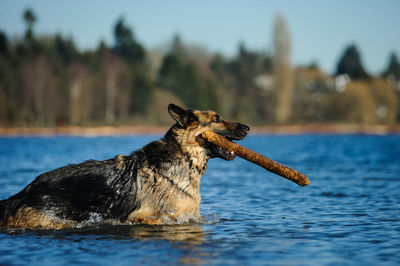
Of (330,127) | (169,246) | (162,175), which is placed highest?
(330,127)

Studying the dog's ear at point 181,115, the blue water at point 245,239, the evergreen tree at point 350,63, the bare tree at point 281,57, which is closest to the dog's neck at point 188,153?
the dog's ear at point 181,115

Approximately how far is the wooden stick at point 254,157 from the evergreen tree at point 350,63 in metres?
168

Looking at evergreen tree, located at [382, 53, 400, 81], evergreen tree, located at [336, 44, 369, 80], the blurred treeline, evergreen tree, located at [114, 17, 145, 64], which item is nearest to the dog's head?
the blurred treeline

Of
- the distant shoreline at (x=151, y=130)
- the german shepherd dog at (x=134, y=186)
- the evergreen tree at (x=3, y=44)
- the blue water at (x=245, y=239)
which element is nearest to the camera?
the blue water at (x=245, y=239)

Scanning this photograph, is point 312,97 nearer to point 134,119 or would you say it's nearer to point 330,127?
point 330,127

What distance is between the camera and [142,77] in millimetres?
111062

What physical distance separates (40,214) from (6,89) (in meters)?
92.9

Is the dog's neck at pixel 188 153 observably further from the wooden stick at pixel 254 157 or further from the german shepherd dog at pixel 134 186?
the wooden stick at pixel 254 157

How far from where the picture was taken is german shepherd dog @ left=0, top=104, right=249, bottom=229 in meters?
9.27

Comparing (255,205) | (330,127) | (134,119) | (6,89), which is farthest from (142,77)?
(255,205)

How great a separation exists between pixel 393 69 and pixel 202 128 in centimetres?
19599

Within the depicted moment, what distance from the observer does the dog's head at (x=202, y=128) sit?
10.1 m

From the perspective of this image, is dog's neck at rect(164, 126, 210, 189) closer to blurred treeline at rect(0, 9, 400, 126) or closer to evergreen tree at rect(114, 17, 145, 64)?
blurred treeline at rect(0, 9, 400, 126)

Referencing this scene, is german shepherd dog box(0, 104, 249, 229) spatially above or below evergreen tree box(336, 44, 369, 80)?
below
